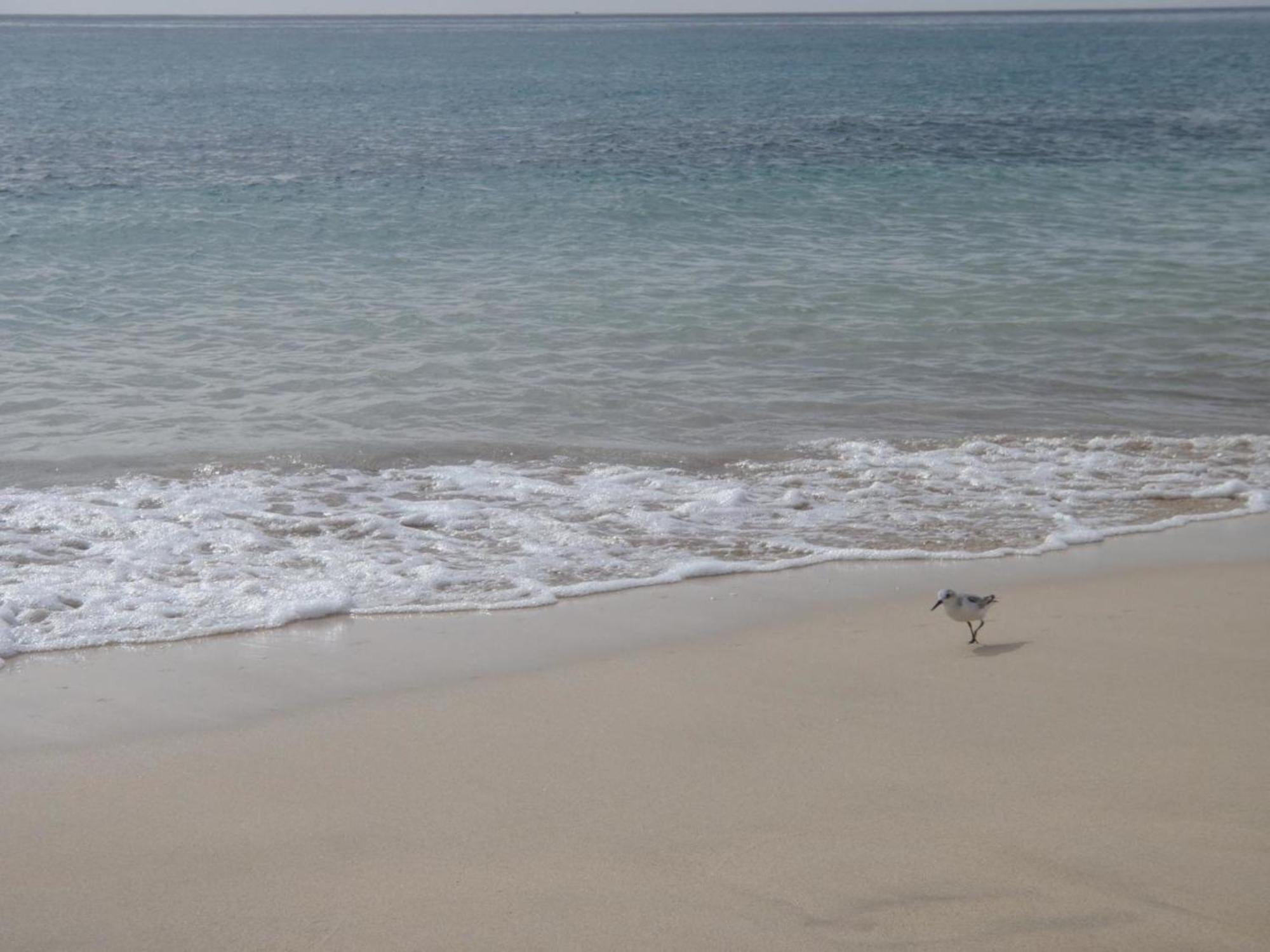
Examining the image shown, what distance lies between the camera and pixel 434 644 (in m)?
5.46

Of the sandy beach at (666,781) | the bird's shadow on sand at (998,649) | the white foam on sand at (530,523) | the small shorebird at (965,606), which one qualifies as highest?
the small shorebird at (965,606)

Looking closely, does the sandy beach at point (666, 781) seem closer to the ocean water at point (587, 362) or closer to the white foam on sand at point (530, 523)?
the white foam on sand at point (530, 523)

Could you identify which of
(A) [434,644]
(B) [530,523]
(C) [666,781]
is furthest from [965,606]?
(B) [530,523]

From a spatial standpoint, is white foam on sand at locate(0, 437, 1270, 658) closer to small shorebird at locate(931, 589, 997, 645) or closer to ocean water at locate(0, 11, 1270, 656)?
ocean water at locate(0, 11, 1270, 656)

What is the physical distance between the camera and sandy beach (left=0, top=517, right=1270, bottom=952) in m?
3.53

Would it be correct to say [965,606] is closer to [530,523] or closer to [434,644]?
[434,644]

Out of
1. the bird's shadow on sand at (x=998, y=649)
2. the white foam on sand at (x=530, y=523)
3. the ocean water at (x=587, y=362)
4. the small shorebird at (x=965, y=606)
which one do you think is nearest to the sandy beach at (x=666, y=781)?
the bird's shadow on sand at (x=998, y=649)

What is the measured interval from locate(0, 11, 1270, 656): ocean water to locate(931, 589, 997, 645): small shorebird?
3.91ft

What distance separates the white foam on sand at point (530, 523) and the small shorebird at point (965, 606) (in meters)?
1.17

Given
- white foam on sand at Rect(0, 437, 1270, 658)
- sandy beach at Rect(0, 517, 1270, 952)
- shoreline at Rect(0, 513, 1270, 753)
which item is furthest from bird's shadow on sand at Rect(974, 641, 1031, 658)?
white foam on sand at Rect(0, 437, 1270, 658)

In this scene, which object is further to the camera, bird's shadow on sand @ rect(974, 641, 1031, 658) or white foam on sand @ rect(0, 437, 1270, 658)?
white foam on sand @ rect(0, 437, 1270, 658)

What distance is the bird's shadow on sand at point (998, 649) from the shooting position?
5234mm

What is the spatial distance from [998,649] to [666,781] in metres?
1.73

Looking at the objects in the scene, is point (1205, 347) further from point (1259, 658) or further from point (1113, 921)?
point (1113, 921)
